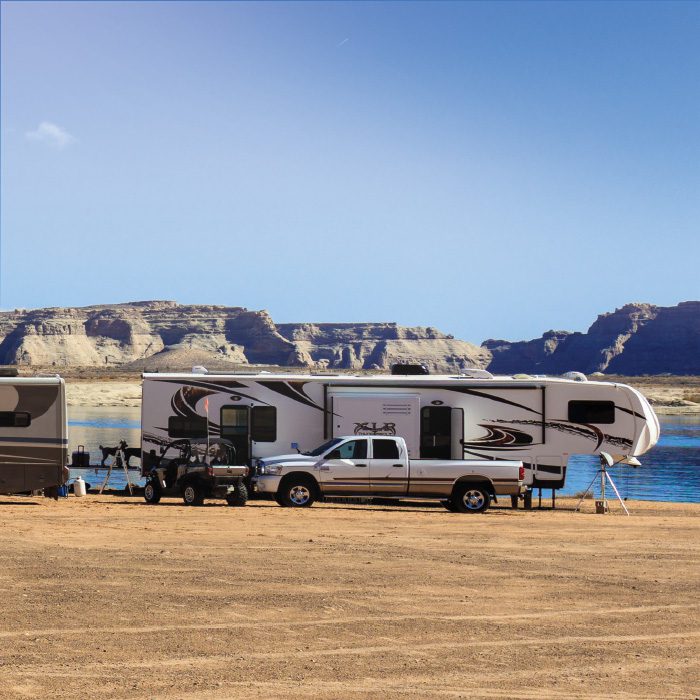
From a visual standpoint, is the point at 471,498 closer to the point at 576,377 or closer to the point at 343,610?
the point at 576,377

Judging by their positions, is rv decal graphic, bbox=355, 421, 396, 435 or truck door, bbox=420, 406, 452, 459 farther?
truck door, bbox=420, 406, 452, 459

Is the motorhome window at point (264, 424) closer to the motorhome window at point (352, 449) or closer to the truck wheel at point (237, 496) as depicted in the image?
the truck wheel at point (237, 496)

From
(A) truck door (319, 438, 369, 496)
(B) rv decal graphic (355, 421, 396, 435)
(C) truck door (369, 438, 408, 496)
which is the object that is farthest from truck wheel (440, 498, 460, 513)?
(B) rv decal graphic (355, 421, 396, 435)

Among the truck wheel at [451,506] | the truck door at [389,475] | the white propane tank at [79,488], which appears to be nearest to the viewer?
the truck door at [389,475]

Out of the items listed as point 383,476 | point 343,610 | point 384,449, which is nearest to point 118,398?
point 384,449

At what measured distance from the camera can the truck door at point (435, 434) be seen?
24.3 meters

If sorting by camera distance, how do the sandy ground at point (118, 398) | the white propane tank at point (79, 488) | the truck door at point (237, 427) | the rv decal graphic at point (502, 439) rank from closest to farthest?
the rv decal graphic at point (502, 439) → the truck door at point (237, 427) → the white propane tank at point (79, 488) → the sandy ground at point (118, 398)

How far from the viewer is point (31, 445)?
75.1ft

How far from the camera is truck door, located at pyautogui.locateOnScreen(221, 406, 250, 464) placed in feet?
79.7

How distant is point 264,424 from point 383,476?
348 centimetres

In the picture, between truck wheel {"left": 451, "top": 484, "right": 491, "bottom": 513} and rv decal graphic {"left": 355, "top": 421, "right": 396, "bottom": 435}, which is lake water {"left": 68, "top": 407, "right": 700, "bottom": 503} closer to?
rv decal graphic {"left": 355, "top": 421, "right": 396, "bottom": 435}

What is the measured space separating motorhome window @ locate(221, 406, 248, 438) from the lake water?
732cm

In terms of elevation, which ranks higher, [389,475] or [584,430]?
[584,430]

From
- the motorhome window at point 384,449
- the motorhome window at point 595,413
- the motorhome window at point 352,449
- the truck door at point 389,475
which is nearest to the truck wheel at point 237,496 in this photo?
the motorhome window at point 352,449
